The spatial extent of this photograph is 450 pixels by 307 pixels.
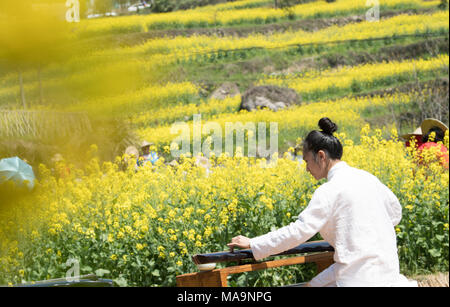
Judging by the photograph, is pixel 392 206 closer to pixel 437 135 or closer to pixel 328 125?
pixel 328 125

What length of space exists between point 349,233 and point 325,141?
0.36m

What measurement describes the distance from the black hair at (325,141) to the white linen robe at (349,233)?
13 cm

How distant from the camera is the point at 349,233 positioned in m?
1.83

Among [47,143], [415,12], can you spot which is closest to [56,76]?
[47,143]

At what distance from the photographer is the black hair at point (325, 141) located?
196 centimetres

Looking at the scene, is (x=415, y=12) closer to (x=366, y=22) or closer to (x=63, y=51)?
(x=366, y=22)

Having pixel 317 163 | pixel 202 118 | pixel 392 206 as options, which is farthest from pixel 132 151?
pixel 392 206

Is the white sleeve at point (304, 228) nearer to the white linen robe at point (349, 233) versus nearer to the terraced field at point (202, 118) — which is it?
the white linen robe at point (349, 233)

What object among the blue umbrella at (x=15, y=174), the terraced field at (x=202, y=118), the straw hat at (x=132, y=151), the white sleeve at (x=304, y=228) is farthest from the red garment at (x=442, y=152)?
the blue umbrella at (x=15, y=174)
